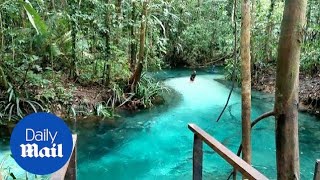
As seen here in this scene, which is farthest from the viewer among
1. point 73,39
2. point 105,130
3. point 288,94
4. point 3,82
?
point 73,39

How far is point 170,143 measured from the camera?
27.4 feet

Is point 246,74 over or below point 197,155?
over

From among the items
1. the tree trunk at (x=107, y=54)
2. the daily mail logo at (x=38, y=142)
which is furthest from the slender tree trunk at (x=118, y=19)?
the daily mail logo at (x=38, y=142)

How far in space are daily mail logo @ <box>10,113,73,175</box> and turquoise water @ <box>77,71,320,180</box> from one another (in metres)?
4.97

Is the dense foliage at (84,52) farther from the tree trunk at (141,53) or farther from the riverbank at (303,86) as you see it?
the riverbank at (303,86)

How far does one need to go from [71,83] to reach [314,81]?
748 cm

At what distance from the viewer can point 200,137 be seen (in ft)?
9.77

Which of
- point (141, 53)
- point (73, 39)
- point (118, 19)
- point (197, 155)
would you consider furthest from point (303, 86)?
point (197, 155)

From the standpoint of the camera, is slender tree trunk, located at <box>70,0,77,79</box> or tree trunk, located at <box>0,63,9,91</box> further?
slender tree trunk, located at <box>70,0,77,79</box>

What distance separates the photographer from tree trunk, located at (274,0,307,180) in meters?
2.57

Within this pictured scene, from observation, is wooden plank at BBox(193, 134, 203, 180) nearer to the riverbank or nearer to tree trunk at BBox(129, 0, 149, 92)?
tree trunk at BBox(129, 0, 149, 92)

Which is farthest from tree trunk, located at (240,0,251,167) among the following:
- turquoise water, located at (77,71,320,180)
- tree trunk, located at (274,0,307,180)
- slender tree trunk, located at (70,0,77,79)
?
slender tree trunk, located at (70,0,77,79)

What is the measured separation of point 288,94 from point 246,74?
124cm

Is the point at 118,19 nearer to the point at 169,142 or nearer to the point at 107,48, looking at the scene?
the point at 107,48
